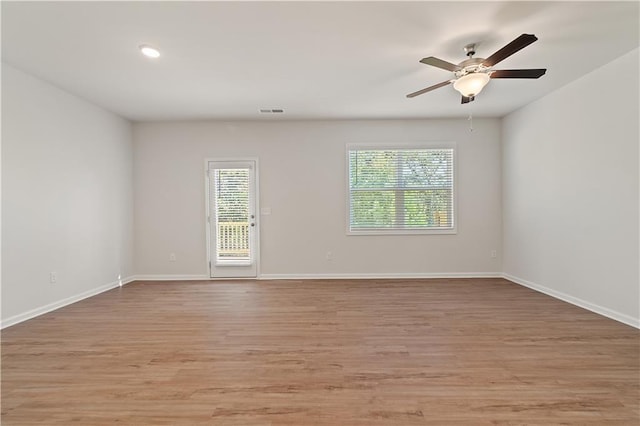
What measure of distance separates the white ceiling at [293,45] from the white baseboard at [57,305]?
270 cm

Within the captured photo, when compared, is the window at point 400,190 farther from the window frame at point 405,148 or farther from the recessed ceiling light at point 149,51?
the recessed ceiling light at point 149,51

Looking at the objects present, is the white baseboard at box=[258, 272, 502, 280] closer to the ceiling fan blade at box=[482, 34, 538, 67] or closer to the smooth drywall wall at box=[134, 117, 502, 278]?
the smooth drywall wall at box=[134, 117, 502, 278]

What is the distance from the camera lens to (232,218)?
17.4 ft

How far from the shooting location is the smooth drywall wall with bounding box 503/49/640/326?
3.07 m

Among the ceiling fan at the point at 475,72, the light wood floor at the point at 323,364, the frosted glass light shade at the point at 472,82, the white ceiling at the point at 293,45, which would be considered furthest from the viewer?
the frosted glass light shade at the point at 472,82

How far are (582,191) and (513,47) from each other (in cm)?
238

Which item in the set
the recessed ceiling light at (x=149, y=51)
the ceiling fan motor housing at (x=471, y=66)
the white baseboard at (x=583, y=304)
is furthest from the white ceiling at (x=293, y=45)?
the white baseboard at (x=583, y=304)

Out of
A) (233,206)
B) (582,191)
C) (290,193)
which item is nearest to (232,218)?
(233,206)

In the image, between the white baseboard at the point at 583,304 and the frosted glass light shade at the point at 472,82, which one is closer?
the frosted glass light shade at the point at 472,82

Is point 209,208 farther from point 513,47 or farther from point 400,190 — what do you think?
point 513,47

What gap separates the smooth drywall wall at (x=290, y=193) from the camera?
528 cm

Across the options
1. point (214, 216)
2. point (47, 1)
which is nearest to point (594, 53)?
point (47, 1)

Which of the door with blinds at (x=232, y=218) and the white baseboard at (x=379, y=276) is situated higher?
the door with blinds at (x=232, y=218)

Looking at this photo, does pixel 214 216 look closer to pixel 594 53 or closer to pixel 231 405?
pixel 231 405
